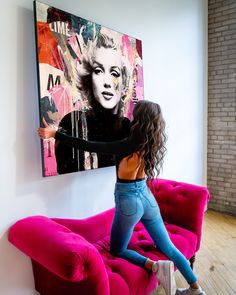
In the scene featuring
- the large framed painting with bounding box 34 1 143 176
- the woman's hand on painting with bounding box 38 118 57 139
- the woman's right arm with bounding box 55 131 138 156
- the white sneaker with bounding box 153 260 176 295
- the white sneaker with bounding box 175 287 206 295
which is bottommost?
the white sneaker with bounding box 175 287 206 295

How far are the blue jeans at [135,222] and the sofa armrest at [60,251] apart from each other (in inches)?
14.3

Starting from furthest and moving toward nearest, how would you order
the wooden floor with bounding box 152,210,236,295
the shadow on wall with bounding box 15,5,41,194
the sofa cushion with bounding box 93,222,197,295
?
the wooden floor with bounding box 152,210,236,295, the shadow on wall with bounding box 15,5,41,194, the sofa cushion with bounding box 93,222,197,295

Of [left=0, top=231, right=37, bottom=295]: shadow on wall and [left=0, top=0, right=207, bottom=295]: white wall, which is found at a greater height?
[left=0, top=0, right=207, bottom=295]: white wall

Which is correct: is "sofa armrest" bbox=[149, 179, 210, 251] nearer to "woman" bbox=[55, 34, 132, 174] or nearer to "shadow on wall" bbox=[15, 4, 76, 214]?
"woman" bbox=[55, 34, 132, 174]

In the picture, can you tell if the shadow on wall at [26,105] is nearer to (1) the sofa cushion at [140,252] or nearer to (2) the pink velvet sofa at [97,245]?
(2) the pink velvet sofa at [97,245]

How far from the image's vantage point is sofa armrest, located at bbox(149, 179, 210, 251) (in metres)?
2.23

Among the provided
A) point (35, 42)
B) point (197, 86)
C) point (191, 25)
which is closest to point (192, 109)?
point (197, 86)

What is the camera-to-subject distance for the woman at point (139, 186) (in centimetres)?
166

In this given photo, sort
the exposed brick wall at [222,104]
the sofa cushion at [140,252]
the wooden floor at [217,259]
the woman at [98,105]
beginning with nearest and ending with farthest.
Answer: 1. the sofa cushion at [140,252]
2. the woman at [98,105]
3. the wooden floor at [217,259]
4. the exposed brick wall at [222,104]

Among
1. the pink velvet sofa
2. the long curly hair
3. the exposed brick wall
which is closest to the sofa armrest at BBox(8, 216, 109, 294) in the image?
the pink velvet sofa

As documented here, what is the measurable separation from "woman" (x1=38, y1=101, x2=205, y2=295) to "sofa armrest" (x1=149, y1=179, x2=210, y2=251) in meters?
0.50

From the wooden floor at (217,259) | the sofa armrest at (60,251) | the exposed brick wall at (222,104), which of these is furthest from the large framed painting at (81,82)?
the exposed brick wall at (222,104)

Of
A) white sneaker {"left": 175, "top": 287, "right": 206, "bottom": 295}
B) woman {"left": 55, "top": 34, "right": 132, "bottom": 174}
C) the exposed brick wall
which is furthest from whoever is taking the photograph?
the exposed brick wall

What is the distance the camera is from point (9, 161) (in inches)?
63.8
